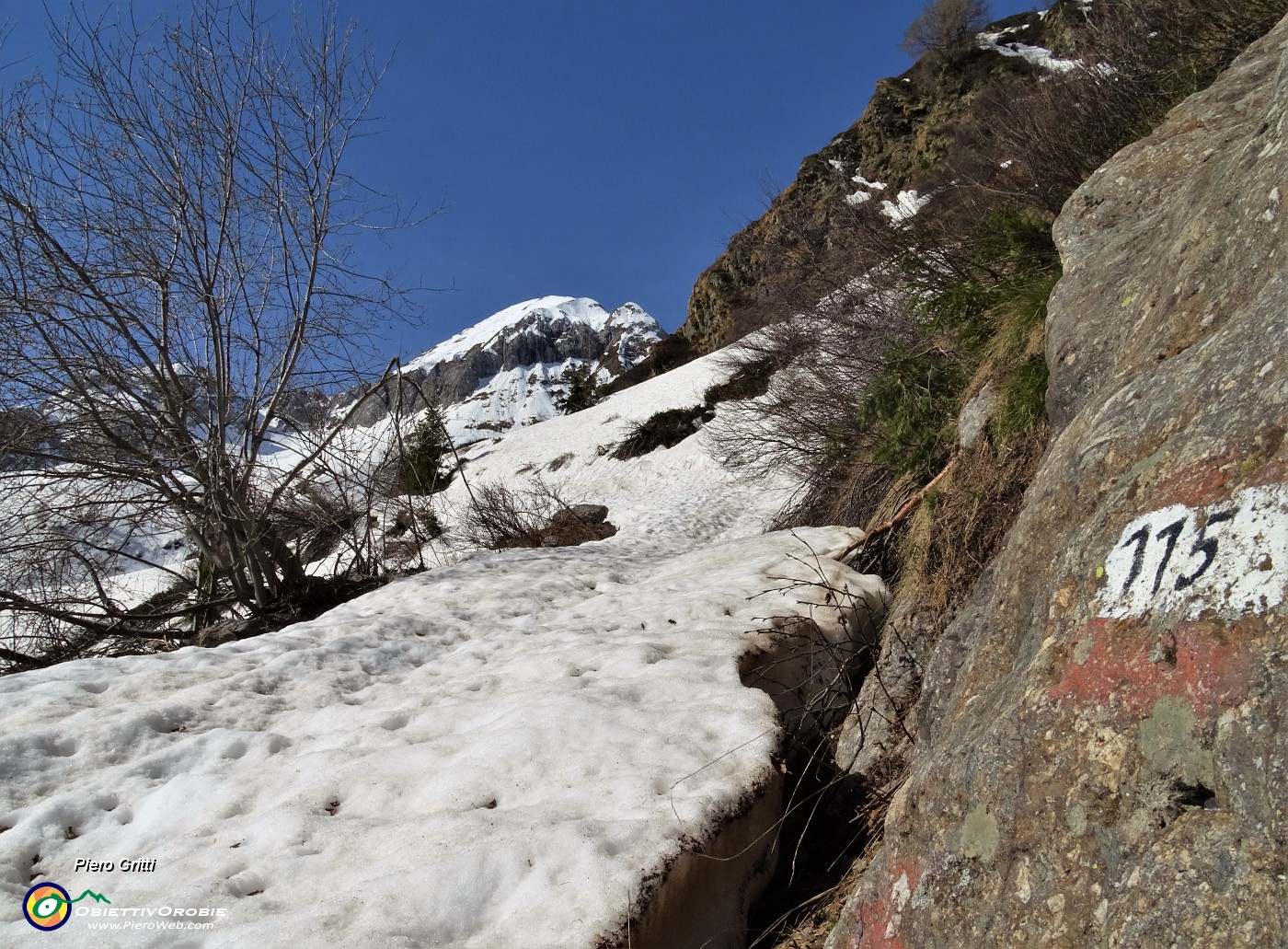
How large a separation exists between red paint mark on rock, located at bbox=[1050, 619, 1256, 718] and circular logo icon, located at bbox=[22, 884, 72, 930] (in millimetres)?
3069

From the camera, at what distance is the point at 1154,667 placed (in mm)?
1456

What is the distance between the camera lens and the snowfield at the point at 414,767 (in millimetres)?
2352

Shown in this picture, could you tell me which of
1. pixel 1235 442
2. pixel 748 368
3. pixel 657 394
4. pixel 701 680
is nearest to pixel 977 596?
pixel 701 680

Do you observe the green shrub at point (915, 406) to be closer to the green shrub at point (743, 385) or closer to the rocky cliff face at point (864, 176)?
the rocky cliff face at point (864, 176)

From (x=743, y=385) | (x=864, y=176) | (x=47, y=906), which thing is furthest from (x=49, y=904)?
(x=864, y=176)

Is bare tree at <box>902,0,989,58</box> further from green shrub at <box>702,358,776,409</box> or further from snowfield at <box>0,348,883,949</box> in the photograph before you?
snowfield at <box>0,348,883,949</box>

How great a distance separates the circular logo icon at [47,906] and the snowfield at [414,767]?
0.13ft

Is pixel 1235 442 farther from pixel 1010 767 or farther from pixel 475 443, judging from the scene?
pixel 475 443

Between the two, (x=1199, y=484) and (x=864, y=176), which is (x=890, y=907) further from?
(x=864, y=176)

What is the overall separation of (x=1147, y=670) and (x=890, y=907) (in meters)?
0.88

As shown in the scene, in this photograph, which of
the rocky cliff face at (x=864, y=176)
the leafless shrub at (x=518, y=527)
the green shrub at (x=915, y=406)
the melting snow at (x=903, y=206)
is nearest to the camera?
the green shrub at (x=915, y=406)

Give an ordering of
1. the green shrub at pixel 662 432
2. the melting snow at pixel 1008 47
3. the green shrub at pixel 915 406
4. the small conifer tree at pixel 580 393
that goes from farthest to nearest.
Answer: the small conifer tree at pixel 580 393, the melting snow at pixel 1008 47, the green shrub at pixel 662 432, the green shrub at pixel 915 406

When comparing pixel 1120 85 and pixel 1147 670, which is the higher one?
pixel 1120 85

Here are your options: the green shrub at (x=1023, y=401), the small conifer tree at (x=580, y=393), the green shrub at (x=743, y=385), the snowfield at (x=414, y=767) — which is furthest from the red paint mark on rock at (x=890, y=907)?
the small conifer tree at (x=580, y=393)
